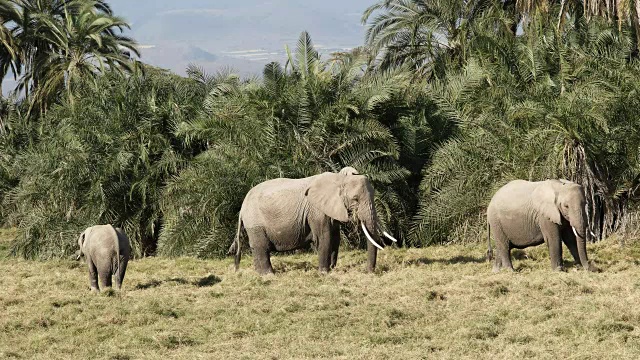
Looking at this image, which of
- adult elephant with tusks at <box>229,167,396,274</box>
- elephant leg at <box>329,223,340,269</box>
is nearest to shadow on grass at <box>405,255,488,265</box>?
adult elephant with tusks at <box>229,167,396,274</box>

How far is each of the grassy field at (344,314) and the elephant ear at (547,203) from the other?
938 mm

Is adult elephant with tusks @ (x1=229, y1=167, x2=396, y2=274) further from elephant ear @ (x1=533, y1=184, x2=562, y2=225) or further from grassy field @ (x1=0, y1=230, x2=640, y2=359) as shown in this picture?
elephant ear @ (x1=533, y1=184, x2=562, y2=225)

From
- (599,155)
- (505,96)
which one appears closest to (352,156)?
(505,96)

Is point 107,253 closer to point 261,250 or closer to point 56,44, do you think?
point 261,250

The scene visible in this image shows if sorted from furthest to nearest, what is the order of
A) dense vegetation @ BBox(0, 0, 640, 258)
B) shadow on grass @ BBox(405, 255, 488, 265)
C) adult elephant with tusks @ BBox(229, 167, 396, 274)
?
dense vegetation @ BBox(0, 0, 640, 258)
shadow on grass @ BBox(405, 255, 488, 265)
adult elephant with tusks @ BBox(229, 167, 396, 274)

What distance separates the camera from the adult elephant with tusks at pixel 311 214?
18.2 metres

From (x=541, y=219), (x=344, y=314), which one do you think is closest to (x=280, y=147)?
(x=541, y=219)

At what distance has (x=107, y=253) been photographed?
57.4 ft

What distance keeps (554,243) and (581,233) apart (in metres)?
0.59

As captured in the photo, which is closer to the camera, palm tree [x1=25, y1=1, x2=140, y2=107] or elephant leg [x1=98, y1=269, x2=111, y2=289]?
elephant leg [x1=98, y1=269, x2=111, y2=289]

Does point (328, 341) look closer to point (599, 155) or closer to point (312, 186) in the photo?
point (312, 186)

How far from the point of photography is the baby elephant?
17500 millimetres

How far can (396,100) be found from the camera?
25375 millimetres

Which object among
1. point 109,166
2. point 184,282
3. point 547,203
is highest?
point 109,166
